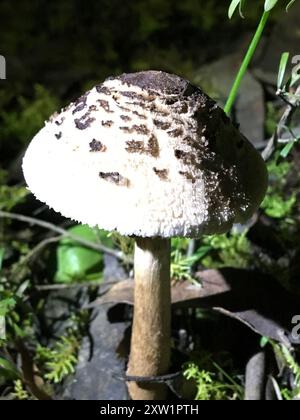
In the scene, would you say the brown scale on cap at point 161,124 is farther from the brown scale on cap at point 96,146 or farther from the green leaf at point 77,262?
the green leaf at point 77,262

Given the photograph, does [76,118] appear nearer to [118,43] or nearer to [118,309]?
[118,309]

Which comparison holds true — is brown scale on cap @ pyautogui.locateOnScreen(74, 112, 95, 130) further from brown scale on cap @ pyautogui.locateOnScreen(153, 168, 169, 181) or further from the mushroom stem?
the mushroom stem

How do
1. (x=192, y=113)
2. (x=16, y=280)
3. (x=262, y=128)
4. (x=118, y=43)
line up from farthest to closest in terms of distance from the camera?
(x=118, y=43) < (x=262, y=128) < (x=16, y=280) < (x=192, y=113)

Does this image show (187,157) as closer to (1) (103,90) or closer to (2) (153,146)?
(2) (153,146)

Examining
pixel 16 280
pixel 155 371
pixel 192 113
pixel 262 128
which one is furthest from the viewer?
pixel 262 128
